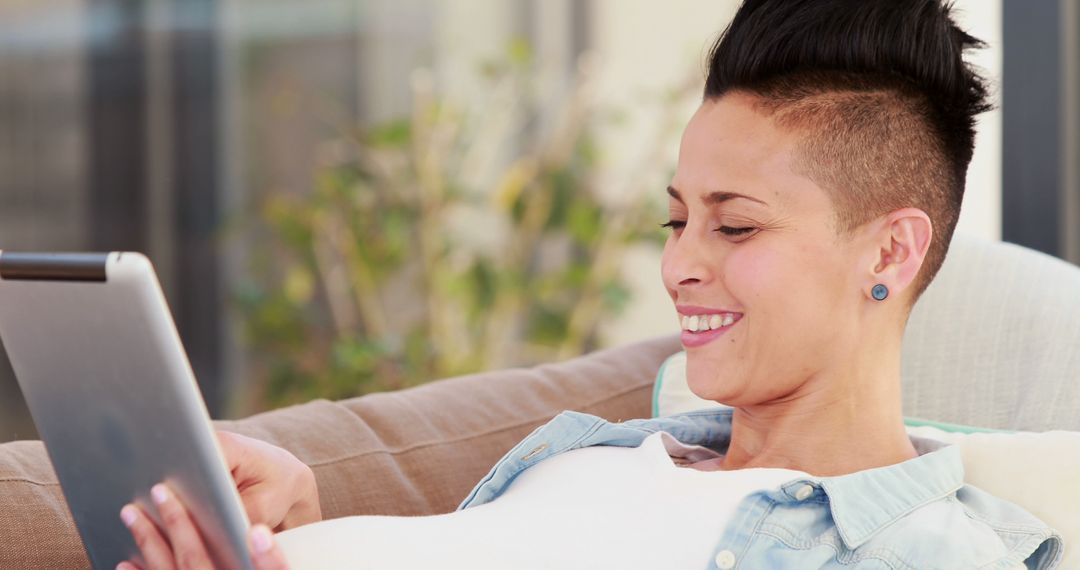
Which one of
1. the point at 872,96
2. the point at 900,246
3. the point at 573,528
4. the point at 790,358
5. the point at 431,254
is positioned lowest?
the point at 431,254

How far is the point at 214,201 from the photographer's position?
12.2 feet

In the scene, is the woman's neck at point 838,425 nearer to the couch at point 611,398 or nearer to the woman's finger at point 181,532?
the couch at point 611,398

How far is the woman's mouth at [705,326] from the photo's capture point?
1.29m

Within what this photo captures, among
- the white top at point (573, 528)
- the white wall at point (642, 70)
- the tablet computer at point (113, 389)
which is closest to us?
the tablet computer at point (113, 389)

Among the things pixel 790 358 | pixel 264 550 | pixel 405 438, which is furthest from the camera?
pixel 405 438

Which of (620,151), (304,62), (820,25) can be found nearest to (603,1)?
(620,151)

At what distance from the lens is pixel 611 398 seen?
6.00ft

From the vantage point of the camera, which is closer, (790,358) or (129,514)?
(129,514)

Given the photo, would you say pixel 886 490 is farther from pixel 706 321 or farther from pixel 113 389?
pixel 113 389

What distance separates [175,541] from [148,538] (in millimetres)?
43

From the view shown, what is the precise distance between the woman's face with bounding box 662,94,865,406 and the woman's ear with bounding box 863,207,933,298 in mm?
28

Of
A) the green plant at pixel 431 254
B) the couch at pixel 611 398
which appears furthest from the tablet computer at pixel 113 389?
the green plant at pixel 431 254

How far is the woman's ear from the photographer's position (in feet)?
4.20

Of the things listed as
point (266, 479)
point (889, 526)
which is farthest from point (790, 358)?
point (266, 479)
